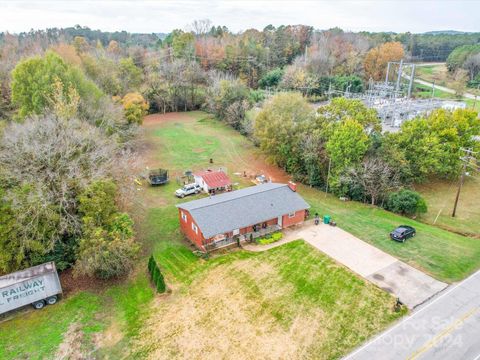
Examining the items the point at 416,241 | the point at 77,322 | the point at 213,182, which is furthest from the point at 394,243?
the point at 77,322

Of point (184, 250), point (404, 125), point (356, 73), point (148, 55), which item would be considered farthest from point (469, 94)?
point (184, 250)

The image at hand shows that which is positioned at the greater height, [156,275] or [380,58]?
[380,58]

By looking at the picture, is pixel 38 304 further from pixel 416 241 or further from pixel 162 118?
pixel 162 118

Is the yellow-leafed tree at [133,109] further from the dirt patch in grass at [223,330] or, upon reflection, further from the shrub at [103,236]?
the dirt patch in grass at [223,330]

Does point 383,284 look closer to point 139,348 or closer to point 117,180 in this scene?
point 139,348

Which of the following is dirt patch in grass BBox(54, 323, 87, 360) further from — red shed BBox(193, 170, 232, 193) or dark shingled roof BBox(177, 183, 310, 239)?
red shed BBox(193, 170, 232, 193)

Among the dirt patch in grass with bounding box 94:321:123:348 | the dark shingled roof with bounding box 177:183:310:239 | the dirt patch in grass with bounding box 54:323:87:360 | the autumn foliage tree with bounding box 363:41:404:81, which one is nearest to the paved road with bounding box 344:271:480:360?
the dark shingled roof with bounding box 177:183:310:239

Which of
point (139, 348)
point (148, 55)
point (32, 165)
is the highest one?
point (148, 55)
